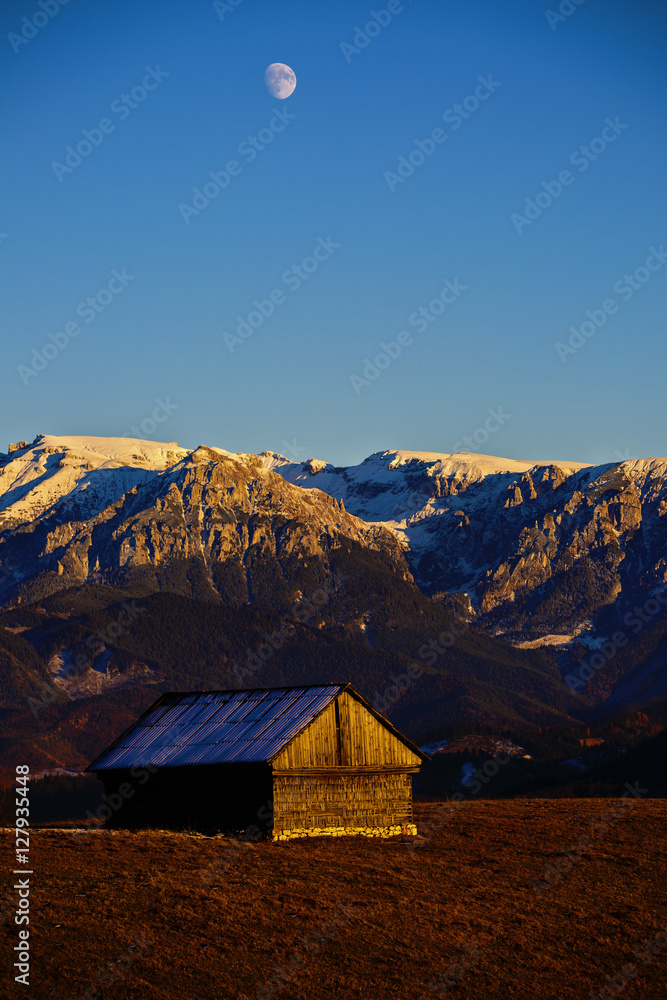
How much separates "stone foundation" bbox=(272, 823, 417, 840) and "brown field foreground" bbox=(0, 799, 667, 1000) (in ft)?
5.17

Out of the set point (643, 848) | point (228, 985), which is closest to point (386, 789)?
point (643, 848)

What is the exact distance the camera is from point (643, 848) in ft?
190

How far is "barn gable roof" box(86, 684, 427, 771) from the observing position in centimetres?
5941

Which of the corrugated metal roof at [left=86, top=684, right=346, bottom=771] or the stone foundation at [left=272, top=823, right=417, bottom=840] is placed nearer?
the stone foundation at [left=272, top=823, right=417, bottom=840]

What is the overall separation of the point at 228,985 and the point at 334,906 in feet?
28.2

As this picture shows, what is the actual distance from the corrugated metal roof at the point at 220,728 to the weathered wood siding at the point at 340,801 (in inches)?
87.6

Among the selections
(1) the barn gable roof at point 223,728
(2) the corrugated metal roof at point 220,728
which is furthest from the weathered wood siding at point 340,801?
(2) the corrugated metal roof at point 220,728

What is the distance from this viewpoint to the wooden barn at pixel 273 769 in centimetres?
5812

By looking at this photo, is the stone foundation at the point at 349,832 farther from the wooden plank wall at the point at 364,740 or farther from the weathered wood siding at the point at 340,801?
the wooden plank wall at the point at 364,740

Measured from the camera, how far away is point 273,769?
5747 centimetres

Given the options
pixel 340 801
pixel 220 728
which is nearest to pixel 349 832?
pixel 340 801

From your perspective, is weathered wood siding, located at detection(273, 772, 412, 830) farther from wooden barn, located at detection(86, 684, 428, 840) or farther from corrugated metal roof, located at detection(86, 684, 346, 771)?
corrugated metal roof, located at detection(86, 684, 346, 771)

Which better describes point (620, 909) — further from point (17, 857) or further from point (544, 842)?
point (17, 857)

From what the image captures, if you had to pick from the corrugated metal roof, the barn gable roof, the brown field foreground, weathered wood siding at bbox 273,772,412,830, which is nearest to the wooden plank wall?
the barn gable roof
